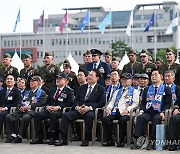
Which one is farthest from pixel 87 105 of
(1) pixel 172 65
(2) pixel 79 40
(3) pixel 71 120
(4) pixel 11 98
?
(2) pixel 79 40

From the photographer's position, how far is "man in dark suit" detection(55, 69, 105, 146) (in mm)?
8641

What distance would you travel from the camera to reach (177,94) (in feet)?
27.9

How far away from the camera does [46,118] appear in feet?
29.9

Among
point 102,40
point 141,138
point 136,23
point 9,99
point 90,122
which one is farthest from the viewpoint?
point 136,23

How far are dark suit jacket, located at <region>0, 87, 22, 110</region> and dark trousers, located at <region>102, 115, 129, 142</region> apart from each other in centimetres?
213

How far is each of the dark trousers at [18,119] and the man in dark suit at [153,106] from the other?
7.43ft

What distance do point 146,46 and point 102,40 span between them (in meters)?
9.02

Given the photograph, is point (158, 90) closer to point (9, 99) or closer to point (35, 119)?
point (35, 119)

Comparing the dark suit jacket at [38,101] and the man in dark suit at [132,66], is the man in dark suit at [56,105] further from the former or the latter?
the man in dark suit at [132,66]

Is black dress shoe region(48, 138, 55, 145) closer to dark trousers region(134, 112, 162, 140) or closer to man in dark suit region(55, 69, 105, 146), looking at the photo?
man in dark suit region(55, 69, 105, 146)

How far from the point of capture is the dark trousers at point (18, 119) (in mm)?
9086

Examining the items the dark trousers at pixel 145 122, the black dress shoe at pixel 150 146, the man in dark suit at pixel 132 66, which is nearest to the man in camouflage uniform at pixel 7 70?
the man in dark suit at pixel 132 66

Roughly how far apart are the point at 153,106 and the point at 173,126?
1.87 ft

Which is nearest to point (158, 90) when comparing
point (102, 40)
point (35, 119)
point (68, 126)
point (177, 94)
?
point (177, 94)
